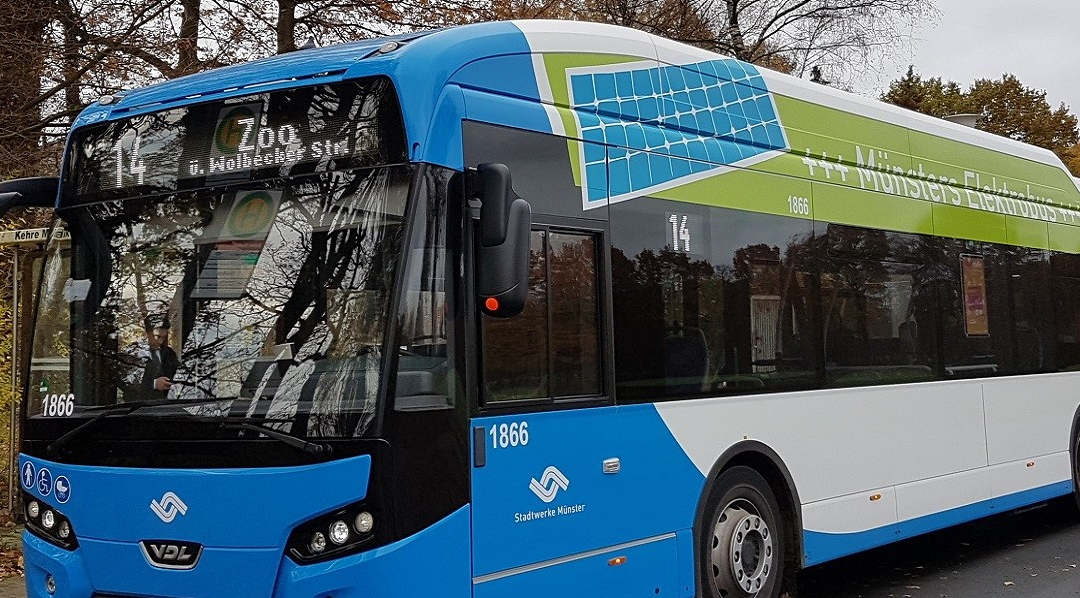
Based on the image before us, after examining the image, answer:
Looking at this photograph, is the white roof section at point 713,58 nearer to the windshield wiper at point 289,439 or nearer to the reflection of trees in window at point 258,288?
the reflection of trees in window at point 258,288

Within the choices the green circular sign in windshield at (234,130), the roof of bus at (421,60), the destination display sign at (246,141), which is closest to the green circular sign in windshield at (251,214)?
the destination display sign at (246,141)

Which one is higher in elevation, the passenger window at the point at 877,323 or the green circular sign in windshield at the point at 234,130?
the green circular sign in windshield at the point at 234,130

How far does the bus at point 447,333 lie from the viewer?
548 cm

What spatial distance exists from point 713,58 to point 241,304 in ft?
12.6

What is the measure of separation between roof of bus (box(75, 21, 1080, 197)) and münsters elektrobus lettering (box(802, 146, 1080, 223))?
1.63 m

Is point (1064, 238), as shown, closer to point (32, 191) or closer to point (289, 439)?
point (289, 439)

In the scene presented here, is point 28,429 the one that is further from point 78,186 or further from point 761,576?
point 761,576

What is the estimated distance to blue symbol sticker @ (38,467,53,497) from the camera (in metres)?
6.21

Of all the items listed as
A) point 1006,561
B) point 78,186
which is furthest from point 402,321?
point 1006,561

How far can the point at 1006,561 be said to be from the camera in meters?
10.7

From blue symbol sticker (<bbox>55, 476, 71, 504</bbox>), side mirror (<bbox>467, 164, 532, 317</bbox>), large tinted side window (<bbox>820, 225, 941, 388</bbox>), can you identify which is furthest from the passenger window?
blue symbol sticker (<bbox>55, 476, 71, 504</bbox>)

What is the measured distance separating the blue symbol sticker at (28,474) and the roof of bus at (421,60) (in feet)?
6.19

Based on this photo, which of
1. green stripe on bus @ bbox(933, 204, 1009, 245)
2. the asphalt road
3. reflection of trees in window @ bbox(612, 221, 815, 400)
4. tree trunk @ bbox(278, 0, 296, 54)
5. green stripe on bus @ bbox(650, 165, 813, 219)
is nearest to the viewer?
reflection of trees in window @ bbox(612, 221, 815, 400)

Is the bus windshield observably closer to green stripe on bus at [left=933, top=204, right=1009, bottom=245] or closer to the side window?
the side window
